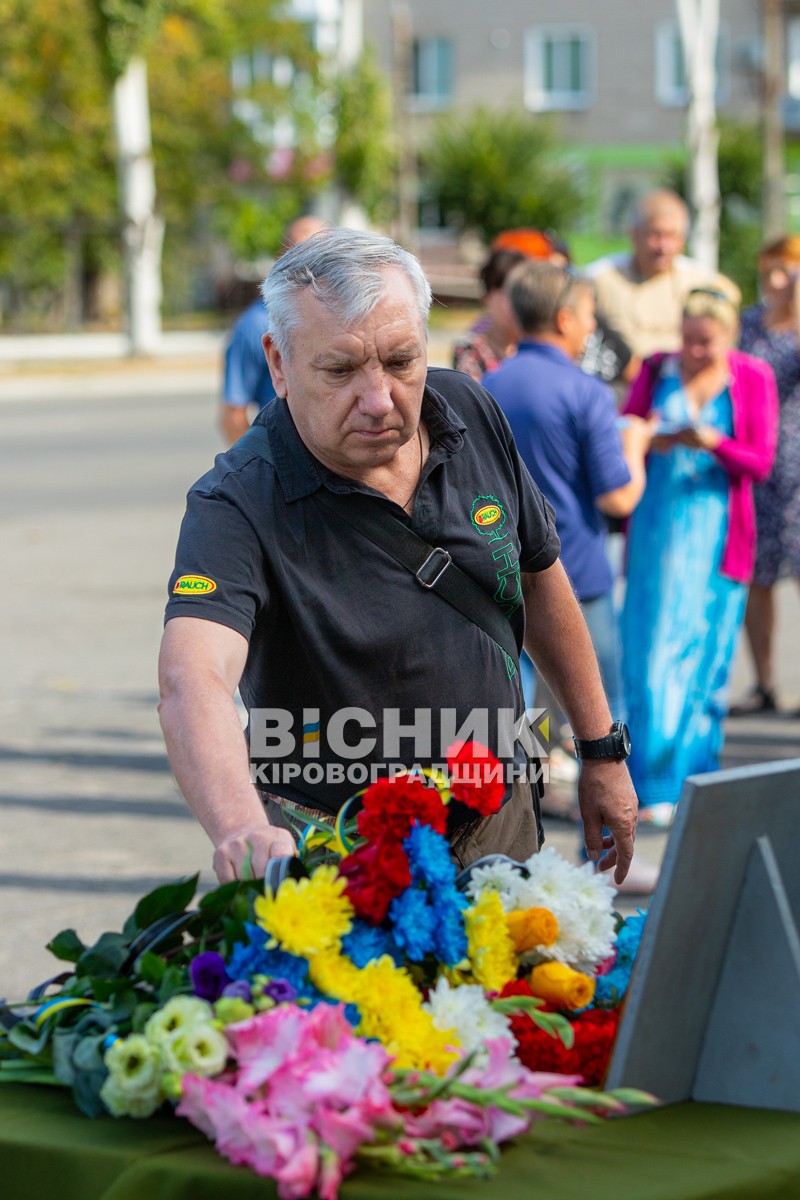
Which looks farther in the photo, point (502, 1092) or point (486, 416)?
point (486, 416)

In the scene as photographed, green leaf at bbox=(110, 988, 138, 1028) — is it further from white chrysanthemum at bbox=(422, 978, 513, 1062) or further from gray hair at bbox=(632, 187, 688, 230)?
gray hair at bbox=(632, 187, 688, 230)

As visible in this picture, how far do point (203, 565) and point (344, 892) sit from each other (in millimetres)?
679

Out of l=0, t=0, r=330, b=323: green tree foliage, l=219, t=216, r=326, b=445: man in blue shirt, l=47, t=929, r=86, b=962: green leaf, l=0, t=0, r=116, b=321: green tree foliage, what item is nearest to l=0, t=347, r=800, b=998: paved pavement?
l=219, t=216, r=326, b=445: man in blue shirt

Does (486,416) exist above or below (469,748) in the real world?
above

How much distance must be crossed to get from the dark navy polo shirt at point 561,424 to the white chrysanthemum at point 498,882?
10.6ft

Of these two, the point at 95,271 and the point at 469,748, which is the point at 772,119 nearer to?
the point at 95,271

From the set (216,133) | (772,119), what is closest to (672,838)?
(772,119)

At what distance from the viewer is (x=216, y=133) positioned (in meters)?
43.9

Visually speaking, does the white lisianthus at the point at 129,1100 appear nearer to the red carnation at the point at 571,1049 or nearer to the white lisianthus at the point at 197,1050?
the white lisianthus at the point at 197,1050

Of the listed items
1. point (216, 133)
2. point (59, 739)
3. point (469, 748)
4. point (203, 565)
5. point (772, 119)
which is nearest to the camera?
point (469, 748)

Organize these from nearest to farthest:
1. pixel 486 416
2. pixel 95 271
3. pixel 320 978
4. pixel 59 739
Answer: pixel 320 978
pixel 486 416
pixel 59 739
pixel 95 271

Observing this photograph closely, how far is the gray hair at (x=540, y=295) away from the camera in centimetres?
529

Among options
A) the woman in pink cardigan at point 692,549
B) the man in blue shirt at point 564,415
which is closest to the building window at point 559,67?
the woman in pink cardigan at point 692,549

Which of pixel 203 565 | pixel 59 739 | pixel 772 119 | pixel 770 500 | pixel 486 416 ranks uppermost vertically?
pixel 772 119
